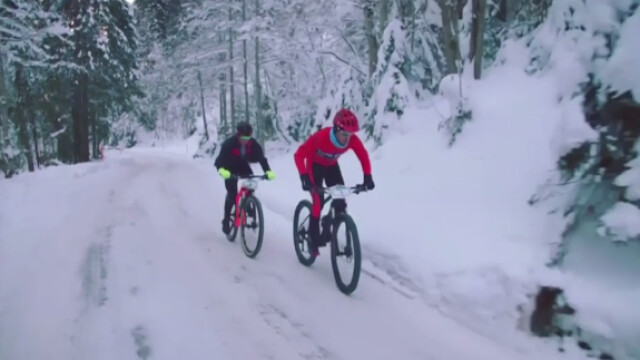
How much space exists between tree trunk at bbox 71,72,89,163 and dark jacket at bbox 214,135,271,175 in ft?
61.0

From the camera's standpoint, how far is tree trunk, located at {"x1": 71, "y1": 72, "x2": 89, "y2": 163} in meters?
22.5

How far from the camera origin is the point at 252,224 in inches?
274

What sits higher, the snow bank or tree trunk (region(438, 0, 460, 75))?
tree trunk (region(438, 0, 460, 75))

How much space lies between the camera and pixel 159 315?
4.56m

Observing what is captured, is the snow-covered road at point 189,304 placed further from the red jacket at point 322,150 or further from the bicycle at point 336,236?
the red jacket at point 322,150

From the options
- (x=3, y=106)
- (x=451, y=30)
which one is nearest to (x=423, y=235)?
(x=451, y=30)

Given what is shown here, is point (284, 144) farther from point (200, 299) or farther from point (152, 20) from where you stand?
point (200, 299)

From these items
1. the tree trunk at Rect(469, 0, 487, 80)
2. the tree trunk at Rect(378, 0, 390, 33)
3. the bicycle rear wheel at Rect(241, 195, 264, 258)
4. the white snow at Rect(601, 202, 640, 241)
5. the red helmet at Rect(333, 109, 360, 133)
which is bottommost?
the bicycle rear wheel at Rect(241, 195, 264, 258)

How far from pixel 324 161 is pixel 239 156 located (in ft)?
6.21

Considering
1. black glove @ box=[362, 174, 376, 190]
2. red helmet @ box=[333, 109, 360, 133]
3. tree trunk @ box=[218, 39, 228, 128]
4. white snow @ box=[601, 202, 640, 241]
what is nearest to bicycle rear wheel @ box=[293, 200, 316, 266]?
black glove @ box=[362, 174, 376, 190]

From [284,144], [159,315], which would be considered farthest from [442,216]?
[284,144]

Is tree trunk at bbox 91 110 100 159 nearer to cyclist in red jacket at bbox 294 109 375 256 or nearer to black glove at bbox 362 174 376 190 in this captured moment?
cyclist in red jacket at bbox 294 109 375 256

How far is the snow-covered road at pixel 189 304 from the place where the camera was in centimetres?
400

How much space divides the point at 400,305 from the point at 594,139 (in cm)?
269
